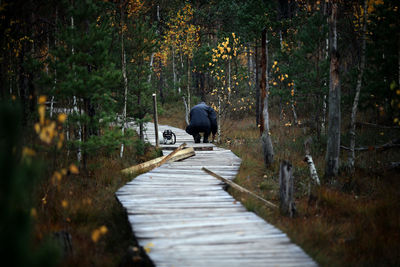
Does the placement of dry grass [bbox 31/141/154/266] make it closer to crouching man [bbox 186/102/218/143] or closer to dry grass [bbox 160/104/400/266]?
dry grass [bbox 160/104/400/266]

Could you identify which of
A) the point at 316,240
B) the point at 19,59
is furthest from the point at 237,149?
the point at 19,59

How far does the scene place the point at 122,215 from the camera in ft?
17.9

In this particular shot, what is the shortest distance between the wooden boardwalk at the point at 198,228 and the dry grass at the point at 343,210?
822 mm

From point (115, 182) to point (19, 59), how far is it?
4853 millimetres

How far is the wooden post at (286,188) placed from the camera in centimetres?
539

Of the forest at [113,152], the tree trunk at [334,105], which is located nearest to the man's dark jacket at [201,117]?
the forest at [113,152]

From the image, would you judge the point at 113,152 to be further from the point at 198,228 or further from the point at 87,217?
the point at 198,228

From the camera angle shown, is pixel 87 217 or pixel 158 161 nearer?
pixel 87 217

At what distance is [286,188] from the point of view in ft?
17.8

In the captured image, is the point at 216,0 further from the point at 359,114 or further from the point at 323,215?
the point at 323,215

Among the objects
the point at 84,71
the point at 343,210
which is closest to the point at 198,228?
the point at 343,210

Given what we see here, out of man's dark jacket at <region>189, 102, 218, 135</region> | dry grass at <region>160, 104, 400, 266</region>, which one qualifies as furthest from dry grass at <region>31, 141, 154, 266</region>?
man's dark jacket at <region>189, 102, 218, 135</region>

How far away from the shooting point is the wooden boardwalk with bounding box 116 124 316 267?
133 inches

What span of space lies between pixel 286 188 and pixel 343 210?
168 cm
